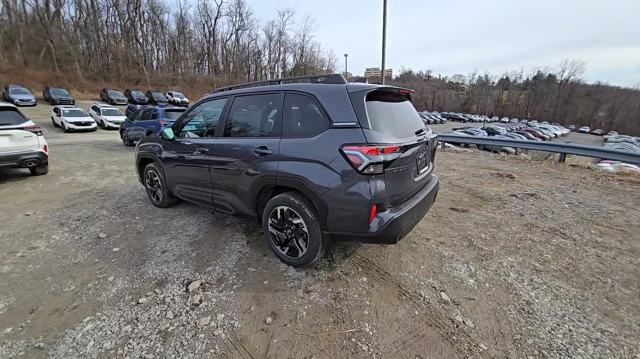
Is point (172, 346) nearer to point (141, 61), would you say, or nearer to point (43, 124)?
point (43, 124)

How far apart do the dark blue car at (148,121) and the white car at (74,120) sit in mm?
5830

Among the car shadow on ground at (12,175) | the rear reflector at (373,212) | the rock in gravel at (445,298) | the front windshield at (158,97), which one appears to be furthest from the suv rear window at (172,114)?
the front windshield at (158,97)

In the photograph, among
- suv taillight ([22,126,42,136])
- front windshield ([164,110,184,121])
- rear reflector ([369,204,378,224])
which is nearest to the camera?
rear reflector ([369,204,378,224])

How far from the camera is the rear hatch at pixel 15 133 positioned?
17.6ft

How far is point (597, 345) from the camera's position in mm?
1994

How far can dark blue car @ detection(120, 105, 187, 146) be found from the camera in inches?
402

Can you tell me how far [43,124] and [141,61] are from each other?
27.0m

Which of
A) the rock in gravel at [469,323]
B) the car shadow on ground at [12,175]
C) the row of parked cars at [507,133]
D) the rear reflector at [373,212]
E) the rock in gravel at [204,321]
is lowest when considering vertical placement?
the row of parked cars at [507,133]

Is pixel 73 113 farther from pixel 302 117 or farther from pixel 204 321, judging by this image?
pixel 204 321

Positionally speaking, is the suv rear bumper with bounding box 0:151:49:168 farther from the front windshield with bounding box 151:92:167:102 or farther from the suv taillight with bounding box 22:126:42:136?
the front windshield with bounding box 151:92:167:102

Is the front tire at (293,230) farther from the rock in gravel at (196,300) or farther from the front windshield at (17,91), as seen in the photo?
the front windshield at (17,91)

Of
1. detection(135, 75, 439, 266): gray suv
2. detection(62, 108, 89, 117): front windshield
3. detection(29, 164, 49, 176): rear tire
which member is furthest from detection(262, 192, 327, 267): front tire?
detection(62, 108, 89, 117): front windshield

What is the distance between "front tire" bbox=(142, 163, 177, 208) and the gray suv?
1.05 meters

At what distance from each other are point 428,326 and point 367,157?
54.4 inches
